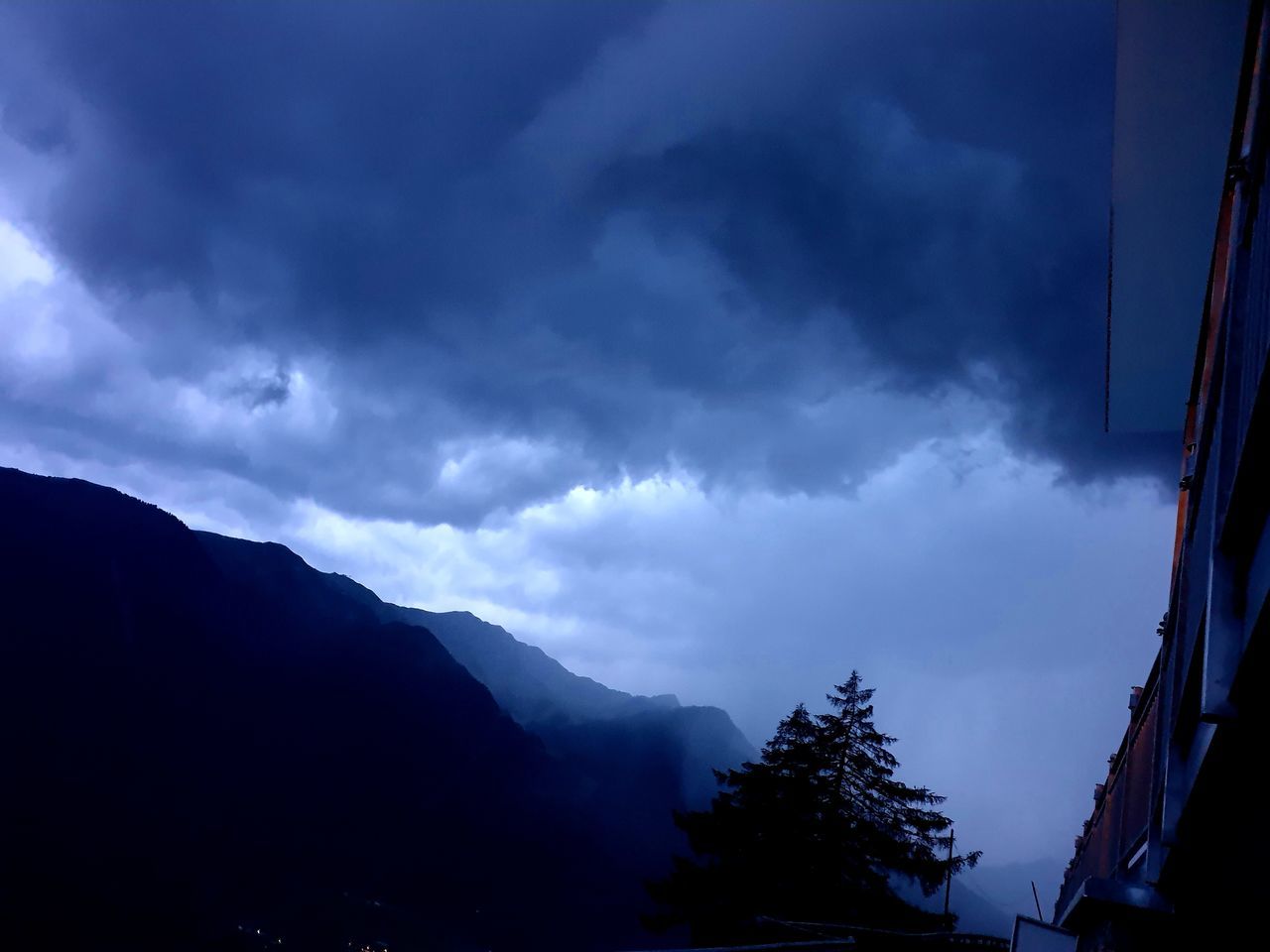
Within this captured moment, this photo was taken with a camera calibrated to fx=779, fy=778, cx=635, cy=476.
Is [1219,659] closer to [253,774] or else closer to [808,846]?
[808,846]

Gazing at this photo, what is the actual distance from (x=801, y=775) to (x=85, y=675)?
116 meters

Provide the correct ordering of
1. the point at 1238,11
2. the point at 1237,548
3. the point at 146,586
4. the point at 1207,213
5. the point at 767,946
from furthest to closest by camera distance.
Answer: the point at 146,586
the point at 767,946
the point at 1207,213
the point at 1238,11
the point at 1237,548

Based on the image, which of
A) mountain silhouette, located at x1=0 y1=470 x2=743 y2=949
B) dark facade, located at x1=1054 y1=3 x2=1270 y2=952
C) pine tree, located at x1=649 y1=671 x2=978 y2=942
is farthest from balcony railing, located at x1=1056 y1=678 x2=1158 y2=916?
mountain silhouette, located at x1=0 y1=470 x2=743 y2=949

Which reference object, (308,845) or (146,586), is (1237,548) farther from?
(146,586)

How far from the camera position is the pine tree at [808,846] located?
83.5ft

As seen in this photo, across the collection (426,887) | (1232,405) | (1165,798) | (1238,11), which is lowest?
(426,887)

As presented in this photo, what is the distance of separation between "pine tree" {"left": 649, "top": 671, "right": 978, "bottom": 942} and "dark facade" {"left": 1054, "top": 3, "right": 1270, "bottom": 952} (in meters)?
20.7

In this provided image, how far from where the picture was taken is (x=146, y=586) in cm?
12231

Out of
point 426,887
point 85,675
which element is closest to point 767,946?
point 426,887

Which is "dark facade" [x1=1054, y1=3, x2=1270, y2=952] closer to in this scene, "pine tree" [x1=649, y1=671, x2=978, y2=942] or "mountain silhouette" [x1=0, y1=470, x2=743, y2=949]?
"pine tree" [x1=649, y1=671, x2=978, y2=942]

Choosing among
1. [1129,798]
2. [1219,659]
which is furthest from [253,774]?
[1219,659]

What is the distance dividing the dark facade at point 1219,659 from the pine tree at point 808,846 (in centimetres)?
2067

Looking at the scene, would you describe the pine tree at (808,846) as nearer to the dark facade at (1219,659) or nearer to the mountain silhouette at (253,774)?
the dark facade at (1219,659)

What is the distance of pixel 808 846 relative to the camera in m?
25.9
